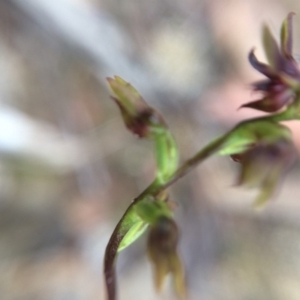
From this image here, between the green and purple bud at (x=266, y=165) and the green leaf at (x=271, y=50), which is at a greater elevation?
the green leaf at (x=271, y=50)

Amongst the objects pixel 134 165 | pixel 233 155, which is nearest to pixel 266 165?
pixel 233 155

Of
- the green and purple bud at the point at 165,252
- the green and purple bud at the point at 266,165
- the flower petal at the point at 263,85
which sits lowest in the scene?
the green and purple bud at the point at 165,252

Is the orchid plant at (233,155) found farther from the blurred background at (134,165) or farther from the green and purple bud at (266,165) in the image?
the blurred background at (134,165)

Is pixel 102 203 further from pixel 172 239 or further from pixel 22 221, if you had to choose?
pixel 172 239

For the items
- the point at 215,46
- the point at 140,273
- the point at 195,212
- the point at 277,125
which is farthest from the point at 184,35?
the point at 277,125

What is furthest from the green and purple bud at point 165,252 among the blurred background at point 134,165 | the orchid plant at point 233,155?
the blurred background at point 134,165

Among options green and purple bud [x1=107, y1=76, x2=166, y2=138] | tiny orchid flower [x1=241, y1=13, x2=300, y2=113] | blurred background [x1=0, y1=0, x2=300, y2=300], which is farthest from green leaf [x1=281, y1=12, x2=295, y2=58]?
blurred background [x1=0, y1=0, x2=300, y2=300]
